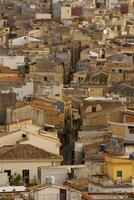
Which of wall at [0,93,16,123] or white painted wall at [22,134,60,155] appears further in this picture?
wall at [0,93,16,123]

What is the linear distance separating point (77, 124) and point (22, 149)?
8.20 metres

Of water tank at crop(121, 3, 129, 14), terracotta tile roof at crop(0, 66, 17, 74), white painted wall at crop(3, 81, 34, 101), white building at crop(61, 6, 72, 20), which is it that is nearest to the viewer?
white painted wall at crop(3, 81, 34, 101)

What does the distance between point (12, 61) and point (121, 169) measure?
2819 centimetres

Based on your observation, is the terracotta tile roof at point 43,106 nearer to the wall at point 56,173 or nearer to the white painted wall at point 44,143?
the white painted wall at point 44,143

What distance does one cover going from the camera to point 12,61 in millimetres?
52938

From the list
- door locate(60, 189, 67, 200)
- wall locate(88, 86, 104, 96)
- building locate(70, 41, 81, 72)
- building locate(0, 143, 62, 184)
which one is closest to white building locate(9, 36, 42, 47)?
building locate(70, 41, 81, 72)

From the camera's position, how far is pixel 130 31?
7669 centimetres

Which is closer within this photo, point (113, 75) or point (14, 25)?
point (113, 75)

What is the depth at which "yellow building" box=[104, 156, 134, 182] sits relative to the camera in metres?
25.2

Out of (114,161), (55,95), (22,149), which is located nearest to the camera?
(114,161)

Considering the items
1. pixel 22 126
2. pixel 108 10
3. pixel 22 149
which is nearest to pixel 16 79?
pixel 22 126

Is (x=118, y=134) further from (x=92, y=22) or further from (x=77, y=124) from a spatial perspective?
(x=92, y=22)

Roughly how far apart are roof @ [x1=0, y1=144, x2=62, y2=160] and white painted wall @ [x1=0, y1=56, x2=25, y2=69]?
24347 mm

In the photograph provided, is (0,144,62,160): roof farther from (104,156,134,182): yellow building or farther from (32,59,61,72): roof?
(32,59,61,72): roof
